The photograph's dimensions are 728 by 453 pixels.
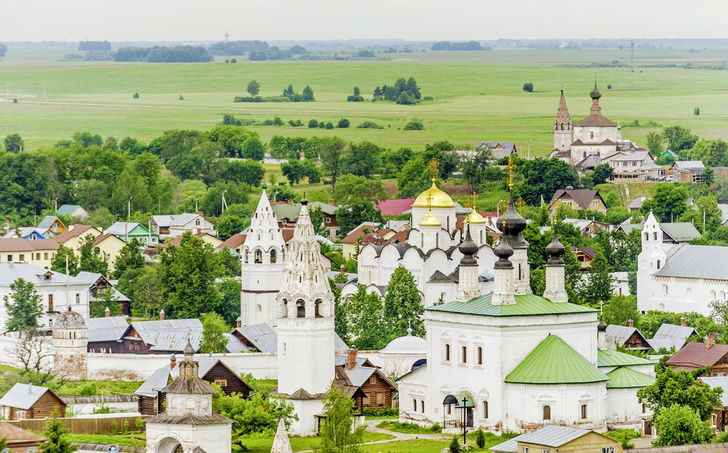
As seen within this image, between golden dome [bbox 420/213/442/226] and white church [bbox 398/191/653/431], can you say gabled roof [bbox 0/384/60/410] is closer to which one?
white church [bbox 398/191/653/431]

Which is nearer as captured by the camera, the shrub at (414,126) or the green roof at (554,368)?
the green roof at (554,368)

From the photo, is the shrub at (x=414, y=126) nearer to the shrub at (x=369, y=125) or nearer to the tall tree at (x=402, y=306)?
the shrub at (x=369, y=125)

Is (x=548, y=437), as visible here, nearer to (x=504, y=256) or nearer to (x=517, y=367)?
(x=517, y=367)

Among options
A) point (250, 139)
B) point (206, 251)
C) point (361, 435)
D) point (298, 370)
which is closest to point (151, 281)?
point (206, 251)

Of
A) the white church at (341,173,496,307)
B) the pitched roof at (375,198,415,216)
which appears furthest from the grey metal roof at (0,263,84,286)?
the pitched roof at (375,198,415,216)

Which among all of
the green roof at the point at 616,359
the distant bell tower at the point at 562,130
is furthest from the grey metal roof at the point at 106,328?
the distant bell tower at the point at 562,130

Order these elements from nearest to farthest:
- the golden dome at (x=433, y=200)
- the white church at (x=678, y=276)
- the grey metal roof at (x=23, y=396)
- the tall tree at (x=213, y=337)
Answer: the grey metal roof at (x=23, y=396), the tall tree at (x=213, y=337), the golden dome at (x=433, y=200), the white church at (x=678, y=276)
